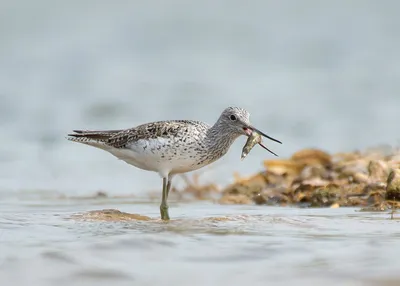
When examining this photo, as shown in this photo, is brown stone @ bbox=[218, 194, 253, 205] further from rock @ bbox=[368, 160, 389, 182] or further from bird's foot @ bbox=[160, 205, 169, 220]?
rock @ bbox=[368, 160, 389, 182]

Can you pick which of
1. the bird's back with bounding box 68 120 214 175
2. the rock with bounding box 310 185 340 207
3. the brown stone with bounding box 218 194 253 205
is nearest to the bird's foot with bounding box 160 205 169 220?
the bird's back with bounding box 68 120 214 175

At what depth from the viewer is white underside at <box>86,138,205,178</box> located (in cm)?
863

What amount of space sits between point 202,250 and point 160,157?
2.93m

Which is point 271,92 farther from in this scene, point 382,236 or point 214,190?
point 382,236

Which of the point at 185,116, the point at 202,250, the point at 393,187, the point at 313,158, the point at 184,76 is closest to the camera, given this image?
the point at 202,250

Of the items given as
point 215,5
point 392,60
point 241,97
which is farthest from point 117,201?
point 215,5

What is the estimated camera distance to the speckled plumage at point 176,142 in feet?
28.4

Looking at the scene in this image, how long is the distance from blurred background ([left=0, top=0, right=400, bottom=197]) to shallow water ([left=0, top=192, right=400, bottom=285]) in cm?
421

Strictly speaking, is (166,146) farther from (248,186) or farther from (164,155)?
(248,186)

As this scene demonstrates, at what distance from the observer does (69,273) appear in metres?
5.27

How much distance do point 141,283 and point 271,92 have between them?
12.9 meters

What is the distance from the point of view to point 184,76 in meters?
18.9

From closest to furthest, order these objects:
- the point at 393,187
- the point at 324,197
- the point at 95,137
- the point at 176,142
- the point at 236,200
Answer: the point at 393,187 < the point at 176,142 < the point at 324,197 < the point at 95,137 < the point at 236,200

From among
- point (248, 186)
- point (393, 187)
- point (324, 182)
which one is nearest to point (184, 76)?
point (248, 186)
